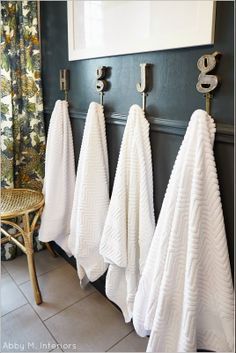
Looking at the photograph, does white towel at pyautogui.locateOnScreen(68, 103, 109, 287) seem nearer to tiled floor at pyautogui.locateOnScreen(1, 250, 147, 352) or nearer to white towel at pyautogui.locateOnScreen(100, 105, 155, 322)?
white towel at pyautogui.locateOnScreen(100, 105, 155, 322)

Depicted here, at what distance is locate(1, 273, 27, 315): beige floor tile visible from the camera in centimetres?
143

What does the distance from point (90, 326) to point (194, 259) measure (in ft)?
2.56

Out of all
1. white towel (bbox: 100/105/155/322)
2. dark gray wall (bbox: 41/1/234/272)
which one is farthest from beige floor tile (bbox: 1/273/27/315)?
dark gray wall (bbox: 41/1/234/272)

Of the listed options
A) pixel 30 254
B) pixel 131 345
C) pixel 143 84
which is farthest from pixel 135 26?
pixel 131 345

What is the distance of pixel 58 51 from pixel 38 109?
0.37 metres

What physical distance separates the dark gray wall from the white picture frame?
3 centimetres

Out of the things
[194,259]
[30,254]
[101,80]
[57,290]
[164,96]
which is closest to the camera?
[194,259]

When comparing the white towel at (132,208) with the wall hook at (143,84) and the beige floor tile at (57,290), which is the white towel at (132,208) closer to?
the wall hook at (143,84)

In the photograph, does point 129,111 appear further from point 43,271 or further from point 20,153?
point 43,271

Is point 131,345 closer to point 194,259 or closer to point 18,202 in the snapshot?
point 194,259

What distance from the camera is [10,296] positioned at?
1.50m

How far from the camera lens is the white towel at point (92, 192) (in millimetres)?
1187

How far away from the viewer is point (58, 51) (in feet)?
4.83

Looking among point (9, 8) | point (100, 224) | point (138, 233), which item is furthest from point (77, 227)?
point (9, 8)
